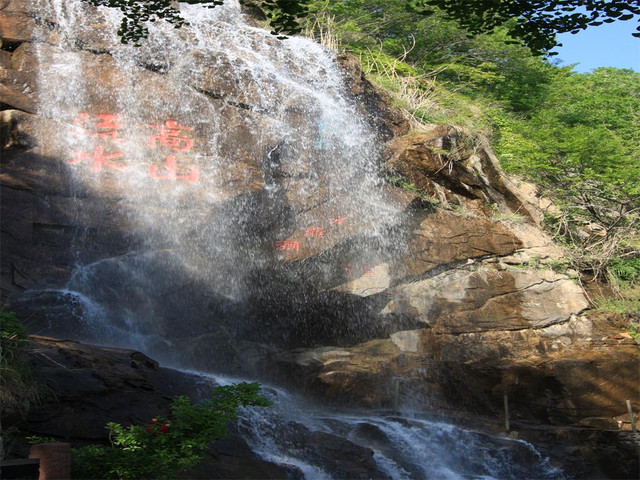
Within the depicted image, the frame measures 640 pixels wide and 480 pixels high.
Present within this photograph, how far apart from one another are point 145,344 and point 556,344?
7608mm

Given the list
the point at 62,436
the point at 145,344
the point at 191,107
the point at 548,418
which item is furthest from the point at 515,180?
the point at 62,436

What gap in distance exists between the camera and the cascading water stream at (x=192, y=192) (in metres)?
11.1

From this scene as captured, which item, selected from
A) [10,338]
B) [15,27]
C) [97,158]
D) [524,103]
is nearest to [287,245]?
[97,158]

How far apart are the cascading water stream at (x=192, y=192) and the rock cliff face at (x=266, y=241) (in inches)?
1.5

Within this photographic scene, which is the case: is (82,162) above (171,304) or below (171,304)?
above

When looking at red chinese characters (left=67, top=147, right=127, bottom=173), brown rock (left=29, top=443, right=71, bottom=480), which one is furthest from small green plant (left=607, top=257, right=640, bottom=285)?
brown rock (left=29, top=443, right=71, bottom=480)

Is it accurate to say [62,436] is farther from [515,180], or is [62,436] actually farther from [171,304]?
[515,180]

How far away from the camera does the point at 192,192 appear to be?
11.6m

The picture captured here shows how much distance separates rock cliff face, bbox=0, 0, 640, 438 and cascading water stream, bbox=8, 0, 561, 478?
0.04 meters

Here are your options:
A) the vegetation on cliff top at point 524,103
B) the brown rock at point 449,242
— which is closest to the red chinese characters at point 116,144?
the vegetation on cliff top at point 524,103

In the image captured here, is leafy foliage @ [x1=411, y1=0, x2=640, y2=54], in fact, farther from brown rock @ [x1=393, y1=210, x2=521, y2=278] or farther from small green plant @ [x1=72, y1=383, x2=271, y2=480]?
brown rock @ [x1=393, y1=210, x2=521, y2=278]

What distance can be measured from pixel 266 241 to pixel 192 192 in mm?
1670

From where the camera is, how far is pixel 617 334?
1166 centimetres

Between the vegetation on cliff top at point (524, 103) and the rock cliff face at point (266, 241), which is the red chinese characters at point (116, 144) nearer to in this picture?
the rock cliff face at point (266, 241)
